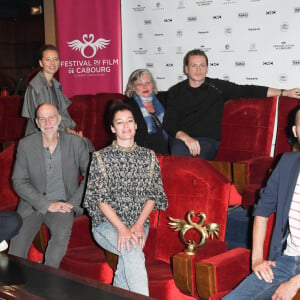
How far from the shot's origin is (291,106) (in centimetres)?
341

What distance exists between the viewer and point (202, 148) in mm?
3531

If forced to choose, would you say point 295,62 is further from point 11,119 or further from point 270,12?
point 11,119

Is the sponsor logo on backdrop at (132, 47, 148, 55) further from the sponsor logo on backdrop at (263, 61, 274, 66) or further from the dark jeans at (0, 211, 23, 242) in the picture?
the dark jeans at (0, 211, 23, 242)

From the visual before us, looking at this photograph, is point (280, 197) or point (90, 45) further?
point (90, 45)

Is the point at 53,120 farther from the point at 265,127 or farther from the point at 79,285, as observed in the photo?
the point at 265,127

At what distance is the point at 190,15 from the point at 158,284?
9.88ft

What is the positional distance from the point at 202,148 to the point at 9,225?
5.02 feet

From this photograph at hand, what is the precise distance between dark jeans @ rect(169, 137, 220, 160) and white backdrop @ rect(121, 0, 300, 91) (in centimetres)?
99

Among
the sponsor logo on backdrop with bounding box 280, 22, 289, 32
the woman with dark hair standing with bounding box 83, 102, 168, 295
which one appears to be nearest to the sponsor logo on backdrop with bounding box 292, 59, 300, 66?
the sponsor logo on backdrop with bounding box 280, 22, 289, 32

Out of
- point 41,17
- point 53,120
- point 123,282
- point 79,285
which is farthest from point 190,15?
point 41,17

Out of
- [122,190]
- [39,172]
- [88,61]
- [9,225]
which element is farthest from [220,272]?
[88,61]

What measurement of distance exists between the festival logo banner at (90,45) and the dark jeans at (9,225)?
2841 millimetres

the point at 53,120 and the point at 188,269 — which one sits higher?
the point at 53,120

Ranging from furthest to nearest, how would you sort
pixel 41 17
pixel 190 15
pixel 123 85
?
pixel 41 17, pixel 123 85, pixel 190 15
